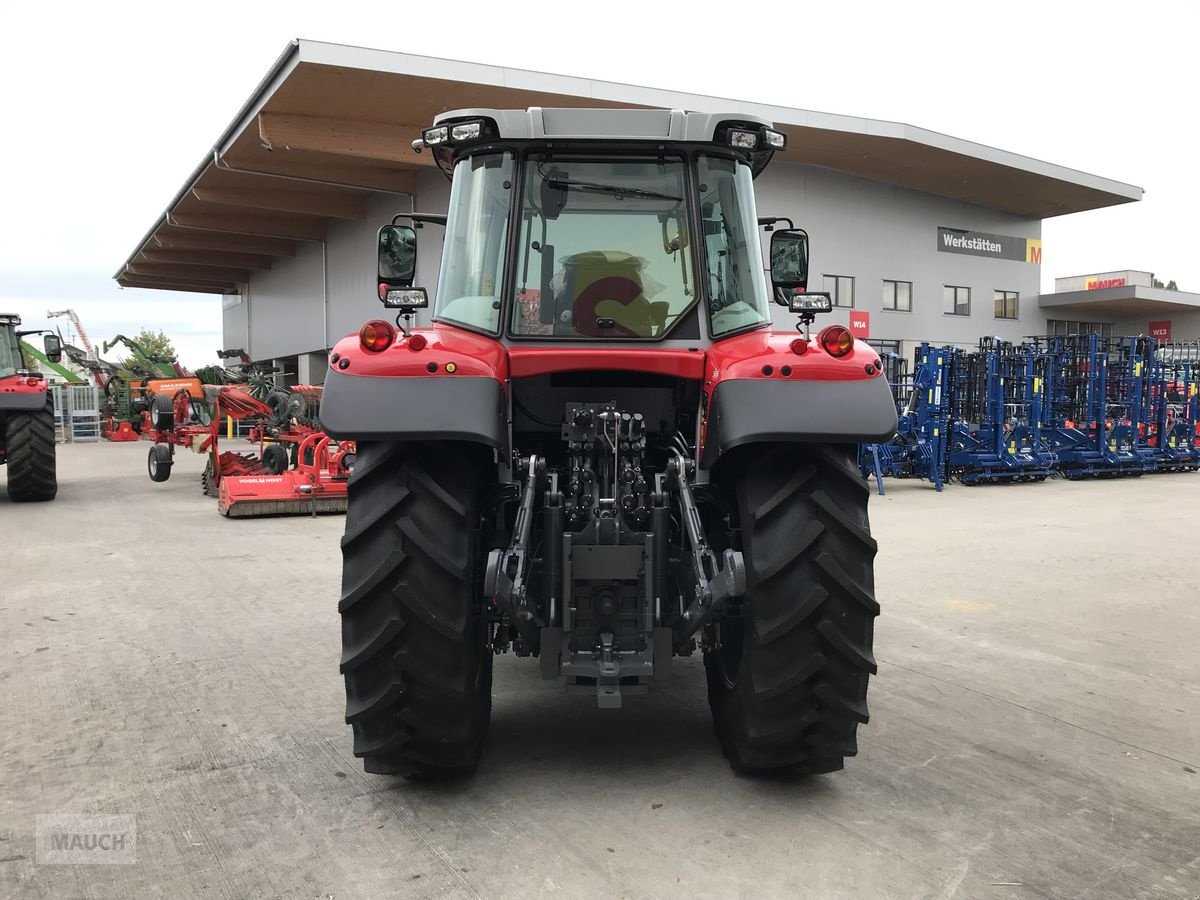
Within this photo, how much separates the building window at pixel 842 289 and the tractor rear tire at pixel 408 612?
22.3m

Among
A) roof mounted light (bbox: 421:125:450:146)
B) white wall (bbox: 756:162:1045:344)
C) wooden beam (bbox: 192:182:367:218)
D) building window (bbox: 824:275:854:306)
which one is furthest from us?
building window (bbox: 824:275:854:306)

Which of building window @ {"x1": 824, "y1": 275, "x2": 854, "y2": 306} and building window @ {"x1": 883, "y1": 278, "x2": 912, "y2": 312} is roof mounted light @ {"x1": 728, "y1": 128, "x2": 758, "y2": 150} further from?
building window @ {"x1": 883, "y1": 278, "x2": 912, "y2": 312}

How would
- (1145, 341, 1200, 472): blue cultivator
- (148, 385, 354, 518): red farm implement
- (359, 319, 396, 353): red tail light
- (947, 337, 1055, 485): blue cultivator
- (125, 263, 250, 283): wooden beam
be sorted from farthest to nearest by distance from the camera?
(125, 263, 250, 283): wooden beam
(1145, 341, 1200, 472): blue cultivator
(947, 337, 1055, 485): blue cultivator
(148, 385, 354, 518): red farm implement
(359, 319, 396, 353): red tail light

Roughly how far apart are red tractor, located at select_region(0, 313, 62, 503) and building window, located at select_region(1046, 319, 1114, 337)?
29774 mm

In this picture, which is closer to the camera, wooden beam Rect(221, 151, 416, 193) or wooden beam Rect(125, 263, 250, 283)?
wooden beam Rect(221, 151, 416, 193)

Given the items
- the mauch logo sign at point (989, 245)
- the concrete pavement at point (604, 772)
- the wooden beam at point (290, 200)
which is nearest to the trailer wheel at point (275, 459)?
the concrete pavement at point (604, 772)

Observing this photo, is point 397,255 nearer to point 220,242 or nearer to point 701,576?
point 701,576

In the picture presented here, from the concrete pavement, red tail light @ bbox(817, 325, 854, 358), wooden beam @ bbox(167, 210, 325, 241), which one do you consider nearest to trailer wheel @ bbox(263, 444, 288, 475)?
the concrete pavement

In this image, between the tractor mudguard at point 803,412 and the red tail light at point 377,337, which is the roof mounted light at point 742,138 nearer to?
the tractor mudguard at point 803,412

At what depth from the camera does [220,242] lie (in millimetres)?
31578

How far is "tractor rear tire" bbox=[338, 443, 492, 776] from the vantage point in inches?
120

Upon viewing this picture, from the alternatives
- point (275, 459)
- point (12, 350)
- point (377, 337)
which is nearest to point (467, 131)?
point (377, 337)

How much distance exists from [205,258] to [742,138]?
36276mm

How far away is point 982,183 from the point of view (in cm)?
2533
